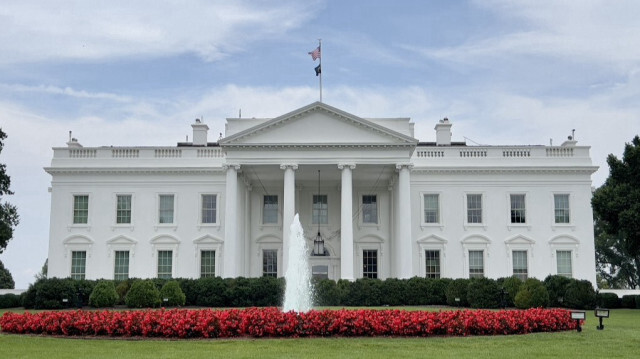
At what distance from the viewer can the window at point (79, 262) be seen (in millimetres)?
40969

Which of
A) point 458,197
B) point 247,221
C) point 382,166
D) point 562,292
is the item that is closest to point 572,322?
point 562,292

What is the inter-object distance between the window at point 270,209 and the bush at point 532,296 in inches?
693

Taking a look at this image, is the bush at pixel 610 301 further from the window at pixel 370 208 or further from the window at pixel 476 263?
the window at pixel 370 208

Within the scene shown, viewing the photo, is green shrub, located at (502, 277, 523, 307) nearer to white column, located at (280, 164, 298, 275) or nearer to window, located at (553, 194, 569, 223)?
white column, located at (280, 164, 298, 275)

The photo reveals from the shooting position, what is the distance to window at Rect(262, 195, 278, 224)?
139 ft

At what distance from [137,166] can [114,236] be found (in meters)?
4.14

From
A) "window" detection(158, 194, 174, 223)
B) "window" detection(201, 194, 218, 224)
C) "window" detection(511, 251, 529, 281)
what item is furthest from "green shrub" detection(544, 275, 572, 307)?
"window" detection(158, 194, 174, 223)

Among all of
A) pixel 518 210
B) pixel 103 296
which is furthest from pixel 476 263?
pixel 103 296

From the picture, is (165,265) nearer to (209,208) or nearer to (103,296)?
(209,208)

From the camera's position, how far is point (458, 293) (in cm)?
3166

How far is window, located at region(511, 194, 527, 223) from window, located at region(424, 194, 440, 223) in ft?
13.7

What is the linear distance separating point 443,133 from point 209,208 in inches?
618

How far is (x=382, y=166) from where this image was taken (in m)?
37.7

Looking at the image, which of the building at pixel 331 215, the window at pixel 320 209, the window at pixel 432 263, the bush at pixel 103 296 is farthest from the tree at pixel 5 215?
the window at pixel 432 263
